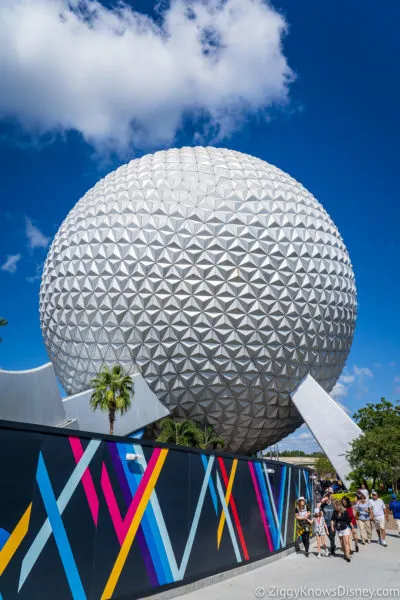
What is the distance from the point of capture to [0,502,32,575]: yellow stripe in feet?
14.3

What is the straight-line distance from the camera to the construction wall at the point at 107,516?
463cm

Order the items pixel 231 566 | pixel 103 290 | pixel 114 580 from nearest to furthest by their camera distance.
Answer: pixel 114 580
pixel 231 566
pixel 103 290

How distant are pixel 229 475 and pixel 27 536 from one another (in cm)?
488

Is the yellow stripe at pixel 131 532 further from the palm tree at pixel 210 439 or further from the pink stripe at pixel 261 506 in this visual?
the palm tree at pixel 210 439

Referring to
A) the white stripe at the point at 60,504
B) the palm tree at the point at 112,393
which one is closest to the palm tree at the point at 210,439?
the palm tree at the point at 112,393

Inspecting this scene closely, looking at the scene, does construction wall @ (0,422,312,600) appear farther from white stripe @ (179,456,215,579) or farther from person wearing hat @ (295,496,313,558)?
person wearing hat @ (295,496,313,558)

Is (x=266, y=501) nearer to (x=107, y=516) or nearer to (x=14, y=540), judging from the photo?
(x=107, y=516)

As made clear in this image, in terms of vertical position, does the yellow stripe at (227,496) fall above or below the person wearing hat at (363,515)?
above

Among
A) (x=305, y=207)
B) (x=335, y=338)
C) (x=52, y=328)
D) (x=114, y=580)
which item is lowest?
(x=114, y=580)

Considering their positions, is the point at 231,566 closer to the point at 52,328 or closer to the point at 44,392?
the point at 44,392

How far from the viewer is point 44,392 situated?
15906 mm

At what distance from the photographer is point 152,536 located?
640 cm

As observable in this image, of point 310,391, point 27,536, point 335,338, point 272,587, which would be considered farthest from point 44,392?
point 335,338

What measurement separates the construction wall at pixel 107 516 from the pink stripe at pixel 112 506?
0.04 feet
